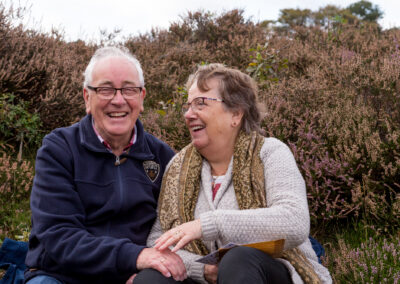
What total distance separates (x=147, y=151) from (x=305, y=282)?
4.19ft

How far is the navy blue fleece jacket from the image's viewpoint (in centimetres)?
249

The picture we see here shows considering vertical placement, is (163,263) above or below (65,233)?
below

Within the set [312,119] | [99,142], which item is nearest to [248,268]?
[99,142]

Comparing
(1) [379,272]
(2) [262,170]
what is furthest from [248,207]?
(1) [379,272]

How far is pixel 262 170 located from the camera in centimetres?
281

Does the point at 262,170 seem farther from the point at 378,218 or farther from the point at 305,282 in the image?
the point at 378,218

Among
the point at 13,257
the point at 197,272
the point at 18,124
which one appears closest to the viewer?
the point at 197,272

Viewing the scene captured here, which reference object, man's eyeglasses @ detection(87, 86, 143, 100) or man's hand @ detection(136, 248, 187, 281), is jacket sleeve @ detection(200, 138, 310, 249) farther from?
man's eyeglasses @ detection(87, 86, 143, 100)

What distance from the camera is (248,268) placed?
2234 mm

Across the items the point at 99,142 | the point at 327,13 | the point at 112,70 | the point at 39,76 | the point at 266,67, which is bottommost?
the point at 99,142

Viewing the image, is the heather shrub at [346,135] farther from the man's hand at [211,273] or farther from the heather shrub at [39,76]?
the heather shrub at [39,76]

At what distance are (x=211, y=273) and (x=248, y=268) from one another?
42cm

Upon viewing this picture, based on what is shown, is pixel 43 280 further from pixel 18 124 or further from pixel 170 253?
pixel 18 124

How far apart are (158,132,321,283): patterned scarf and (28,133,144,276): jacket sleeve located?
413mm
